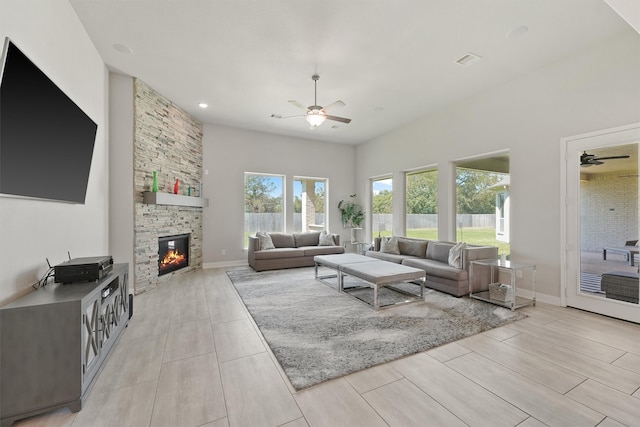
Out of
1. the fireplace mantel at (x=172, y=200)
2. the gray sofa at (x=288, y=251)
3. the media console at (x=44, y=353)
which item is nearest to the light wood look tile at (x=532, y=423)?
the media console at (x=44, y=353)

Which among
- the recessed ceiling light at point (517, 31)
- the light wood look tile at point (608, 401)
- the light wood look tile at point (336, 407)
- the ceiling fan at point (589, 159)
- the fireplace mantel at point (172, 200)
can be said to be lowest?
the light wood look tile at point (608, 401)

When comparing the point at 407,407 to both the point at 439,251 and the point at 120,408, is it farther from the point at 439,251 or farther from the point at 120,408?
the point at 439,251

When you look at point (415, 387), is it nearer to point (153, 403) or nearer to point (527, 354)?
point (527, 354)

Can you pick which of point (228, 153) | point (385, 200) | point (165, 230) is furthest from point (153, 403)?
point (385, 200)

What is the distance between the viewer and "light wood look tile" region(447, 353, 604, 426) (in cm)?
164

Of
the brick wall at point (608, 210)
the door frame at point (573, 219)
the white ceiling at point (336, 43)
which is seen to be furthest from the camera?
the door frame at point (573, 219)

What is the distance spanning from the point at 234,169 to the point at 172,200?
6.93ft

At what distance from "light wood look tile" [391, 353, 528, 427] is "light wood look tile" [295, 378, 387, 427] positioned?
1.60ft

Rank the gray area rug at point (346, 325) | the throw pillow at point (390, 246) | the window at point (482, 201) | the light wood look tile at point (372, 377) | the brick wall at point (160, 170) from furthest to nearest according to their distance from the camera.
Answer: the throw pillow at point (390, 246) < the window at point (482, 201) < the brick wall at point (160, 170) < the gray area rug at point (346, 325) < the light wood look tile at point (372, 377)

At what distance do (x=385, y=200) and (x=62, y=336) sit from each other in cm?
677

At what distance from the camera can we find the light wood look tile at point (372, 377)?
1.95 m

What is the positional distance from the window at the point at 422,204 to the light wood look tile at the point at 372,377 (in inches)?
164

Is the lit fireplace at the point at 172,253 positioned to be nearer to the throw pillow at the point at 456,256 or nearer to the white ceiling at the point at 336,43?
the white ceiling at the point at 336,43

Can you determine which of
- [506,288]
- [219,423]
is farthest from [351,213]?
[219,423]
